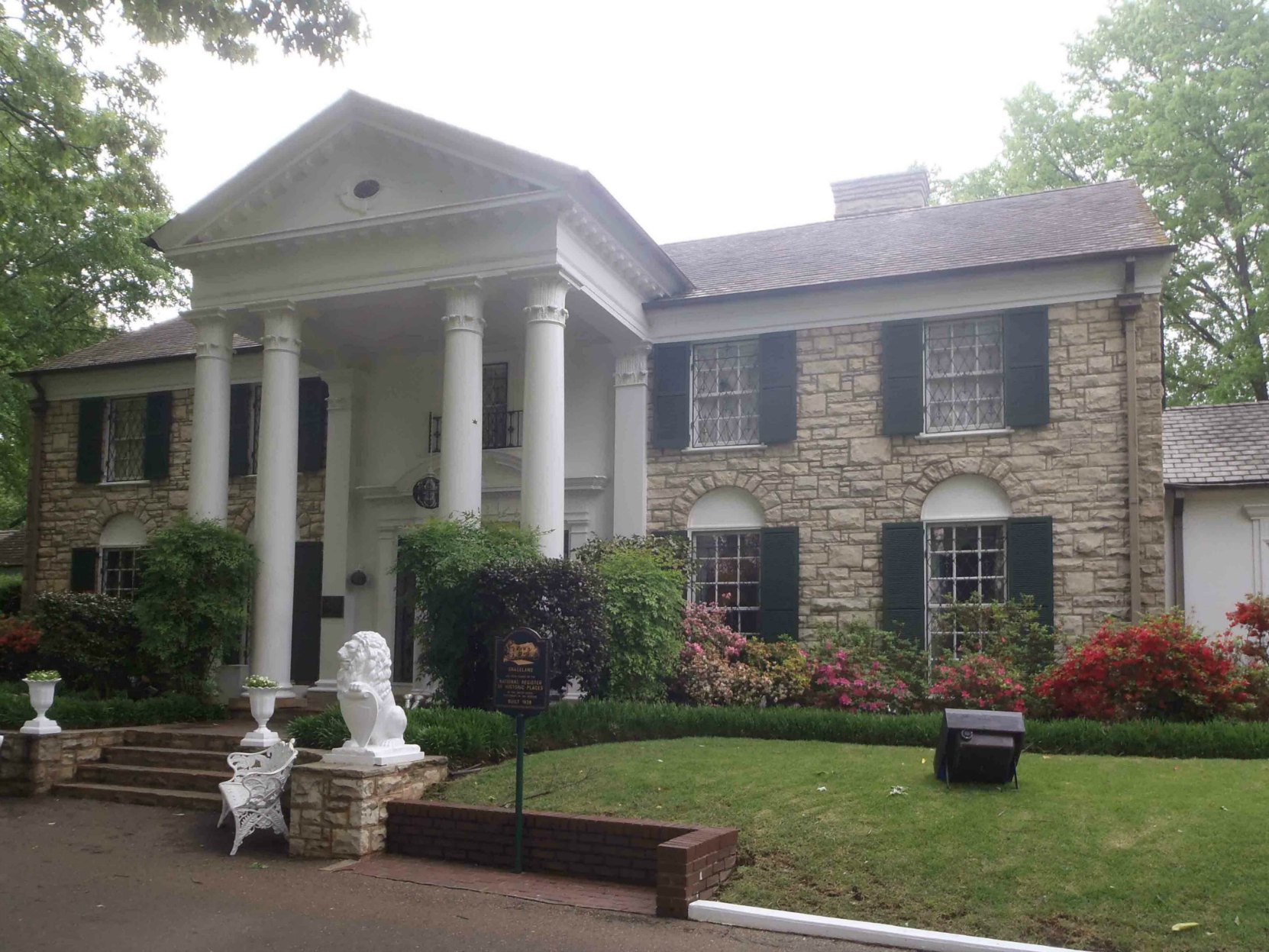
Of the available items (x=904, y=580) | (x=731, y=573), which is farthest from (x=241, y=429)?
(x=904, y=580)

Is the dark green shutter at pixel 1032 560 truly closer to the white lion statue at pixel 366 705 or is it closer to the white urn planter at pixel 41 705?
the white lion statue at pixel 366 705

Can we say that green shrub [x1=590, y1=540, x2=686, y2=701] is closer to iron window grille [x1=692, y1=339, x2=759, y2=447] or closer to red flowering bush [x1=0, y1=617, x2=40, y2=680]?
iron window grille [x1=692, y1=339, x2=759, y2=447]

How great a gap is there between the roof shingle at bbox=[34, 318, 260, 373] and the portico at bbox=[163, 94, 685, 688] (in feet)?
9.69

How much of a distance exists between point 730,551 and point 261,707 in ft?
23.9

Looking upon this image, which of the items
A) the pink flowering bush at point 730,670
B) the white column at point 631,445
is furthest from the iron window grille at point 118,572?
the pink flowering bush at point 730,670

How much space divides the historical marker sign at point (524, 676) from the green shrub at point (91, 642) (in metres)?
8.82

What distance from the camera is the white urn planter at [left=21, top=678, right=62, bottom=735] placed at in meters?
12.1

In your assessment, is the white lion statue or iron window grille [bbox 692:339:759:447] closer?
the white lion statue

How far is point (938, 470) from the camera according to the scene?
1532cm

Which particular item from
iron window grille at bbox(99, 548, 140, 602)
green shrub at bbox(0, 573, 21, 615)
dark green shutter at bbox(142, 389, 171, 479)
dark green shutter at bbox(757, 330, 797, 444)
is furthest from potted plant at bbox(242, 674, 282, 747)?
green shrub at bbox(0, 573, 21, 615)

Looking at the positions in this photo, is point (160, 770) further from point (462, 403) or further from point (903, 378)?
point (903, 378)

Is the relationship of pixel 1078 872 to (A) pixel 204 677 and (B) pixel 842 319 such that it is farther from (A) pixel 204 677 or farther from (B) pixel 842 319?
(A) pixel 204 677

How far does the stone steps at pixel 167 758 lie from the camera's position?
39.9 ft

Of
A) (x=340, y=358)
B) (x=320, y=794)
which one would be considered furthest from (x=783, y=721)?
(x=340, y=358)
